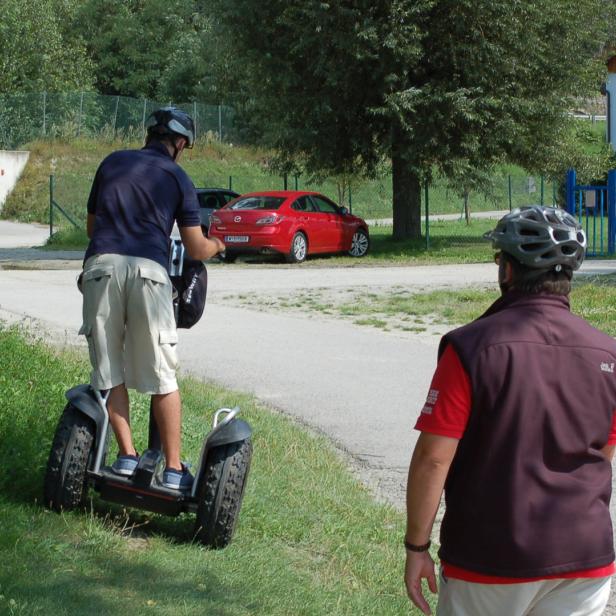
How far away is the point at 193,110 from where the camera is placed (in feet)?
161

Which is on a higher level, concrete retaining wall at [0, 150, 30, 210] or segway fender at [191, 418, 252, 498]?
concrete retaining wall at [0, 150, 30, 210]

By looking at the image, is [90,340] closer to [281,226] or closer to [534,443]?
[534,443]

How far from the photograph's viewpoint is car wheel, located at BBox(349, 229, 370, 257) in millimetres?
25875

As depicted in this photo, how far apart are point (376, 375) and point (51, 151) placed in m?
38.1

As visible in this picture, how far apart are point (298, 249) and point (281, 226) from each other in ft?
2.43

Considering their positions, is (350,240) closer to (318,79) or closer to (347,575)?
(318,79)

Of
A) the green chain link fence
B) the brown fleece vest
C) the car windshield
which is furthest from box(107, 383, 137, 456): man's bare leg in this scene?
the green chain link fence

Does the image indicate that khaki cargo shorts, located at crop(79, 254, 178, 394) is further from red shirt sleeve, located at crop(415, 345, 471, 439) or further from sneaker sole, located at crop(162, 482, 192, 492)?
red shirt sleeve, located at crop(415, 345, 471, 439)

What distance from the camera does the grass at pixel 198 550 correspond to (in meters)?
4.28

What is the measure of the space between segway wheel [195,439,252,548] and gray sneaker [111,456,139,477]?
0.29 m

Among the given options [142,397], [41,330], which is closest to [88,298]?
[142,397]

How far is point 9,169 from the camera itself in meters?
44.8

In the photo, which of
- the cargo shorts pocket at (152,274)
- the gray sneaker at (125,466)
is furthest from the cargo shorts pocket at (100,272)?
the gray sneaker at (125,466)

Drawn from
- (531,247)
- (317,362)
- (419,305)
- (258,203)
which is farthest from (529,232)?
(258,203)
